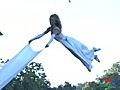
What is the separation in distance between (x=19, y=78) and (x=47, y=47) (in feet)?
163

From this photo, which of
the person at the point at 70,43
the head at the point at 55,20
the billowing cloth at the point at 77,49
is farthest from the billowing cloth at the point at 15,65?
the head at the point at 55,20

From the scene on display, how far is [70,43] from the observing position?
1277cm

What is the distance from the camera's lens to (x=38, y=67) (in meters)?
66.2

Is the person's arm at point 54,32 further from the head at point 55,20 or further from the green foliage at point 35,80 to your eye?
the green foliage at point 35,80

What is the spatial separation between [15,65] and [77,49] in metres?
2.04

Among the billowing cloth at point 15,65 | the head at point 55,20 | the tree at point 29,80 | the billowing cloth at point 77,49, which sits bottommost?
the billowing cloth at point 15,65

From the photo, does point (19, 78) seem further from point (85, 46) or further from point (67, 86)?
point (85, 46)

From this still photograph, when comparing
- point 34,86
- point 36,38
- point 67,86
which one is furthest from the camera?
point 67,86

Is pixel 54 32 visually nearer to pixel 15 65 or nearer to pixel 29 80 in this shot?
pixel 15 65

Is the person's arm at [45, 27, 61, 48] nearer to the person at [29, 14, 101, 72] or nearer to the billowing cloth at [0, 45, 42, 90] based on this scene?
the person at [29, 14, 101, 72]

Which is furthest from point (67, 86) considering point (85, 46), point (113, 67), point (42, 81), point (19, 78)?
point (85, 46)

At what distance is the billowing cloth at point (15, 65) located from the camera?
11.7 meters

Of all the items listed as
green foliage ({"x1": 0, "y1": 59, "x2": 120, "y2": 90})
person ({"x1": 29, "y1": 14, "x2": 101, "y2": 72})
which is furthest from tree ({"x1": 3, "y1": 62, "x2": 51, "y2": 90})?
person ({"x1": 29, "y1": 14, "x2": 101, "y2": 72})

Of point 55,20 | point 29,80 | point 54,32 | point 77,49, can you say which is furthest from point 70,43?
point 29,80
